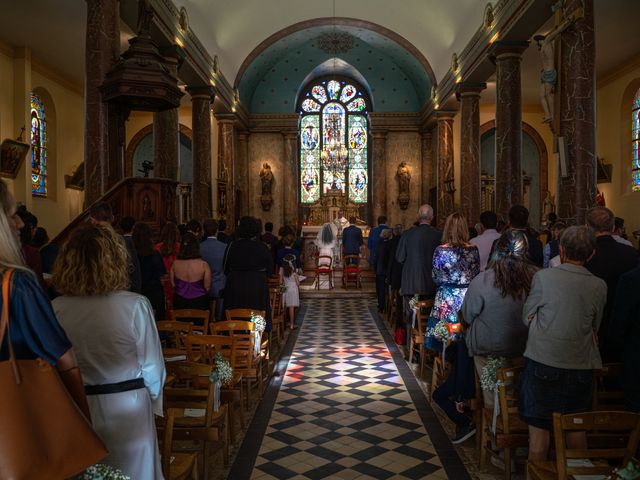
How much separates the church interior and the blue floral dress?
0.46 meters

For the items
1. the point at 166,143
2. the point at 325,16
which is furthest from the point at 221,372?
the point at 325,16

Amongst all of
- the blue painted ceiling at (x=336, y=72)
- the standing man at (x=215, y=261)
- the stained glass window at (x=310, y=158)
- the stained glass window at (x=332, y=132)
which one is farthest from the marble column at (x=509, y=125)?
the stained glass window at (x=310, y=158)

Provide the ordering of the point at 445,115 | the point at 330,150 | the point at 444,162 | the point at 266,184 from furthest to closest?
1. the point at 266,184
2. the point at 330,150
3. the point at 444,162
4. the point at 445,115

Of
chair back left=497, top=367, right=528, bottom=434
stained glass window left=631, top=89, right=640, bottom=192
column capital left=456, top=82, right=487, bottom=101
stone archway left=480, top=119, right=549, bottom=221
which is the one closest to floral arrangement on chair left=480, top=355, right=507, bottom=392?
chair back left=497, top=367, right=528, bottom=434

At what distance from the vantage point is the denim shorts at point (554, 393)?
3.72 meters

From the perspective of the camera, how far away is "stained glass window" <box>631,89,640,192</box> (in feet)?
56.0

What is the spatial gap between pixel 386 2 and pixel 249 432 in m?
16.4

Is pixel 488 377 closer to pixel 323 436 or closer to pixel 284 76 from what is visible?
pixel 323 436

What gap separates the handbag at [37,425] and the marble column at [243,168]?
22155 mm

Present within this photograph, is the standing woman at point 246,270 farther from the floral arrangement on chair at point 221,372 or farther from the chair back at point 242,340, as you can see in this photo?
the floral arrangement on chair at point 221,372

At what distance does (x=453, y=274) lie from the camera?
608cm

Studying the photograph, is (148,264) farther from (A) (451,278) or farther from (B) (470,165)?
(B) (470,165)

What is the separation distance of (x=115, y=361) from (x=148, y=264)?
330cm

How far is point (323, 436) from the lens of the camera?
563cm
